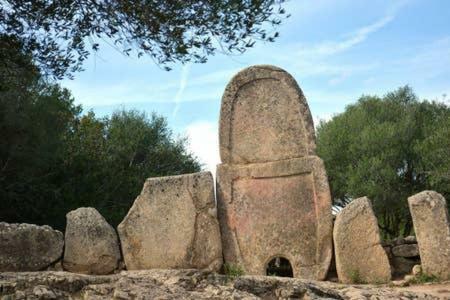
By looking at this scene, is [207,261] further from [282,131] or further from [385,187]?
[385,187]

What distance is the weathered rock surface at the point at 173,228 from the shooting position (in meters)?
10.9

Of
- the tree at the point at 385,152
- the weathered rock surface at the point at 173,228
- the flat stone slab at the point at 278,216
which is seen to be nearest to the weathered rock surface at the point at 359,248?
the flat stone slab at the point at 278,216

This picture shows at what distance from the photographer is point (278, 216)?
1108 centimetres

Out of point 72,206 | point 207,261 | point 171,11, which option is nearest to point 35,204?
point 72,206

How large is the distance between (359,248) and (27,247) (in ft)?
16.9

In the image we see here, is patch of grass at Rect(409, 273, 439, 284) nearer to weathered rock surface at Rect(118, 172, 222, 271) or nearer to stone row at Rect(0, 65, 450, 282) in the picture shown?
stone row at Rect(0, 65, 450, 282)

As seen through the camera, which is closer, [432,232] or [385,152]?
[432,232]

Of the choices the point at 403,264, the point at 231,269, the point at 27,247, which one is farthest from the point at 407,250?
the point at 27,247

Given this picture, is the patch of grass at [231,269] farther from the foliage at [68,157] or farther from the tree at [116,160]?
the tree at [116,160]

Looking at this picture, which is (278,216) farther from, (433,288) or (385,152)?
(385,152)

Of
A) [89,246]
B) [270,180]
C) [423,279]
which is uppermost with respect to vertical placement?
[270,180]

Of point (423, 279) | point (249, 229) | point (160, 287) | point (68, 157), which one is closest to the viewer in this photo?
point (160, 287)

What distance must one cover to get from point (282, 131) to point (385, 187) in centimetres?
1390

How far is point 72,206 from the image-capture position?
19.1 meters
